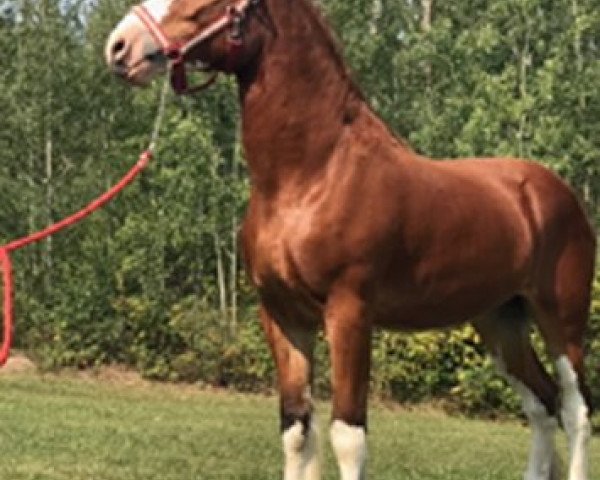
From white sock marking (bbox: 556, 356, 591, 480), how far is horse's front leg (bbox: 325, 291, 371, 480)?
1.53 m

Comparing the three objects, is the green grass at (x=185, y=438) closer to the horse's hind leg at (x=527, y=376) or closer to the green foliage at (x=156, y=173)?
Result: the green foliage at (x=156, y=173)

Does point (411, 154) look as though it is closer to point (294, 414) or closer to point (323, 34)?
point (323, 34)

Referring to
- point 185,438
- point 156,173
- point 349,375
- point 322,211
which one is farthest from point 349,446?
point 156,173

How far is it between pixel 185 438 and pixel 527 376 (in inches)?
222

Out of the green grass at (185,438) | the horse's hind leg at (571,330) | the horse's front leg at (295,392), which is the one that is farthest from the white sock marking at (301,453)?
the green grass at (185,438)

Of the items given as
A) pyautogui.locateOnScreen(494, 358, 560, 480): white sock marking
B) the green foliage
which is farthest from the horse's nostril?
the green foliage

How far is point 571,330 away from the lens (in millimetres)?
5984

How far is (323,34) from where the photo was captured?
5020 mm

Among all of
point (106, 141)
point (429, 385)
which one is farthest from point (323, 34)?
point (106, 141)

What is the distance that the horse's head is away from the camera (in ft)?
15.6

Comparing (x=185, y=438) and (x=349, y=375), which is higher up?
(x=349, y=375)

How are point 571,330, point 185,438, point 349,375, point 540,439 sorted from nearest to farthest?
point 349,375, point 571,330, point 540,439, point 185,438

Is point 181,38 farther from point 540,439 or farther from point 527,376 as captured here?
point 540,439

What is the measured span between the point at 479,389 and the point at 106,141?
8167 millimetres
